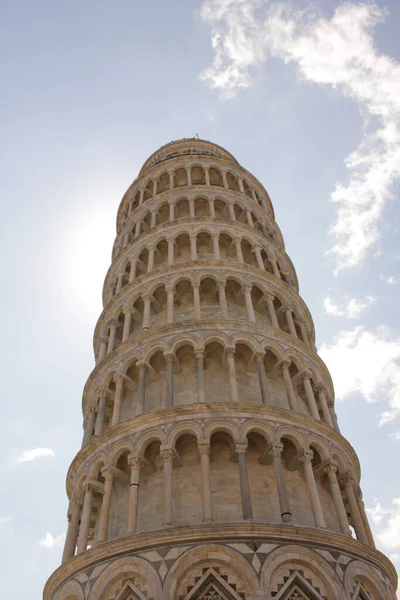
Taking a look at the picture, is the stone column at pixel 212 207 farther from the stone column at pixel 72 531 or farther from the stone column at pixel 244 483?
the stone column at pixel 72 531

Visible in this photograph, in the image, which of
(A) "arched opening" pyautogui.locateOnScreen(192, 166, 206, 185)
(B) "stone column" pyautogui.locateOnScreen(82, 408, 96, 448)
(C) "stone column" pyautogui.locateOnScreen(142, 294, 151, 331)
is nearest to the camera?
(B) "stone column" pyautogui.locateOnScreen(82, 408, 96, 448)

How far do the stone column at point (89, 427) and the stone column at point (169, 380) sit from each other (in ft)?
12.1

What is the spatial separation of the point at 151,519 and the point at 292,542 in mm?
4476

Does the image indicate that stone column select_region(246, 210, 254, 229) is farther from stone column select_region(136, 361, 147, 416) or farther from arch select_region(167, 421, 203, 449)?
arch select_region(167, 421, 203, 449)

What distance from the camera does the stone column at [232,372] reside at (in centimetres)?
1837

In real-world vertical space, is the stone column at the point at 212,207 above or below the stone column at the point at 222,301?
above

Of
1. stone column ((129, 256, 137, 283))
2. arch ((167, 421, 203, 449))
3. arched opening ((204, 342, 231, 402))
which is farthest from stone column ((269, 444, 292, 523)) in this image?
stone column ((129, 256, 137, 283))

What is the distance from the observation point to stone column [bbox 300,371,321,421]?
65.7 feet

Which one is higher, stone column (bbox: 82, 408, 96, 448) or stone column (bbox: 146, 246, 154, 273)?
stone column (bbox: 146, 246, 154, 273)

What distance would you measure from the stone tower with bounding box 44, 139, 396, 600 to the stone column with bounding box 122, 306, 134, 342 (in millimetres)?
70

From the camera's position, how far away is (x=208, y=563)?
46.7 ft

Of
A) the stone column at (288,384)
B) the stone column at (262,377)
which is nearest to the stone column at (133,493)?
the stone column at (262,377)

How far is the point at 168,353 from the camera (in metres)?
20.2

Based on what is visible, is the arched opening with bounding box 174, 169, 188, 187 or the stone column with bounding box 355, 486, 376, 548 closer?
the stone column with bounding box 355, 486, 376, 548
